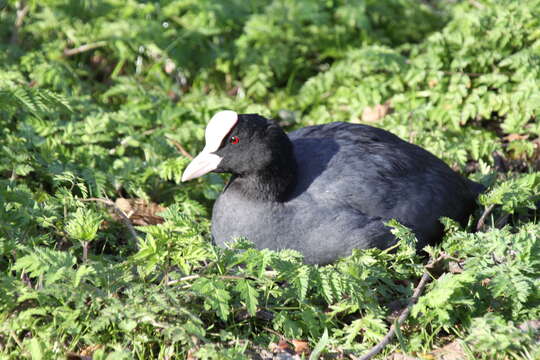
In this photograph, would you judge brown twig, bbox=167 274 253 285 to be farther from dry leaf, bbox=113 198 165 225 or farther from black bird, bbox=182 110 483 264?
dry leaf, bbox=113 198 165 225

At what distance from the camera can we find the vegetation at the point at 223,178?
2938mm

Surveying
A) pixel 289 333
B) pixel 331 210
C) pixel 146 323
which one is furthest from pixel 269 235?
pixel 146 323

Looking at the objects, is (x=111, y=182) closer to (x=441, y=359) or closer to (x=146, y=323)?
(x=146, y=323)

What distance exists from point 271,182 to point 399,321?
1.09 meters

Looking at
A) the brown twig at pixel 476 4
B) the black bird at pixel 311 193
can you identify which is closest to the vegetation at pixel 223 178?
the black bird at pixel 311 193

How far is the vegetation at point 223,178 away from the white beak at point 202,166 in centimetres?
35

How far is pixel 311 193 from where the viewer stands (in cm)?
379

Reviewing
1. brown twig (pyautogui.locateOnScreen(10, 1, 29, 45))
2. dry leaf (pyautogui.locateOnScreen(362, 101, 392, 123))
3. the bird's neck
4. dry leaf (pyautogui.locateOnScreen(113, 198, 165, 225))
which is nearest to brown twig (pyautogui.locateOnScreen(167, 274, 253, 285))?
the bird's neck

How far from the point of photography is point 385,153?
4.00 meters

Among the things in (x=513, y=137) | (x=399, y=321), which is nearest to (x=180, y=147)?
(x=399, y=321)

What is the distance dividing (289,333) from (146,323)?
635 mm

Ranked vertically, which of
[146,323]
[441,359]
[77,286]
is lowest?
[441,359]

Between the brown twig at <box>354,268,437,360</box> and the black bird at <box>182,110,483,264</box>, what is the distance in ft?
1.40

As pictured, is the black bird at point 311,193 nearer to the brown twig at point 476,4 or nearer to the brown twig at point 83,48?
the brown twig at point 83,48
